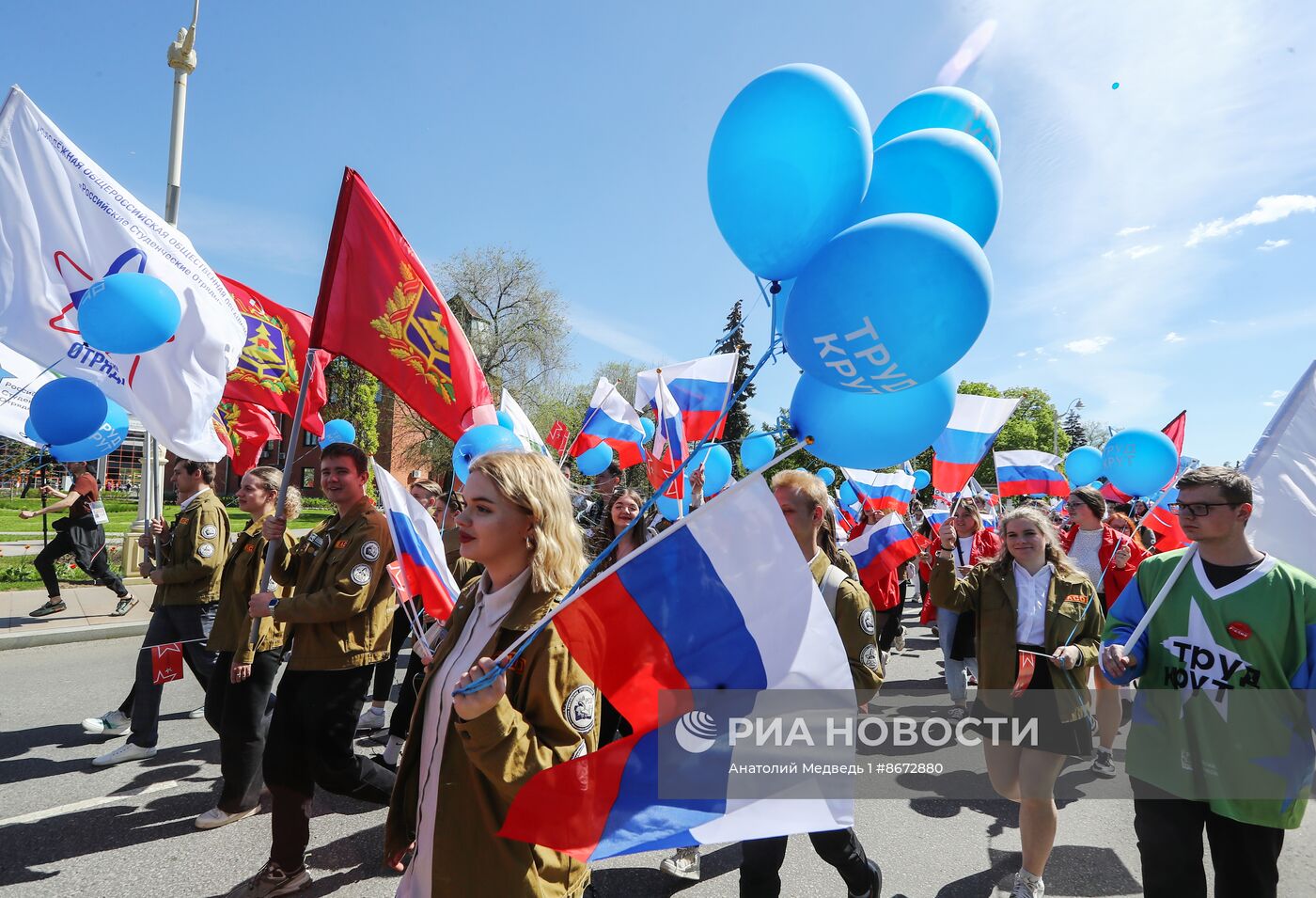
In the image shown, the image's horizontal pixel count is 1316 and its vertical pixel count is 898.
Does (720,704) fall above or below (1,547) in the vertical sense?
below

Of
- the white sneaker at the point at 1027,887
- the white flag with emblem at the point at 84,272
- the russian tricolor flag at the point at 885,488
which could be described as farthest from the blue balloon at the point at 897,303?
the russian tricolor flag at the point at 885,488

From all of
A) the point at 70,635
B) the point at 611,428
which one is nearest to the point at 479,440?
the point at 611,428

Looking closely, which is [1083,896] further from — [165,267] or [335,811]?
[165,267]

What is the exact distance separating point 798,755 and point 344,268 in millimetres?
3276

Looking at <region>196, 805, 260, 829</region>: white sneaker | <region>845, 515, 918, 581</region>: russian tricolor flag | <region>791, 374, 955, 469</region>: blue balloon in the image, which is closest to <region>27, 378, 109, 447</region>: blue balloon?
<region>196, 805, 260, 829</region>: white sneaker

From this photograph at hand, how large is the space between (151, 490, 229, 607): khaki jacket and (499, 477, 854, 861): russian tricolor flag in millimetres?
4171

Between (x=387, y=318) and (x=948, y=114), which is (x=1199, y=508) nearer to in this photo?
(x=948, y=114)

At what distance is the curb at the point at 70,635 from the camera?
769cm

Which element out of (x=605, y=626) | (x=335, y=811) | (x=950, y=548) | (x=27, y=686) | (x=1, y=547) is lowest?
(x=335, y=811)

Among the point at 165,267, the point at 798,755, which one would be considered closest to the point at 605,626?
the point at 798,755

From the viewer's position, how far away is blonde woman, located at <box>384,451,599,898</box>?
1714 mm

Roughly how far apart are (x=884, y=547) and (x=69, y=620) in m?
9.40

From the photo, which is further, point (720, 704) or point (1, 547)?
point (1, 547)

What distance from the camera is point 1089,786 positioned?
16.9 ft
